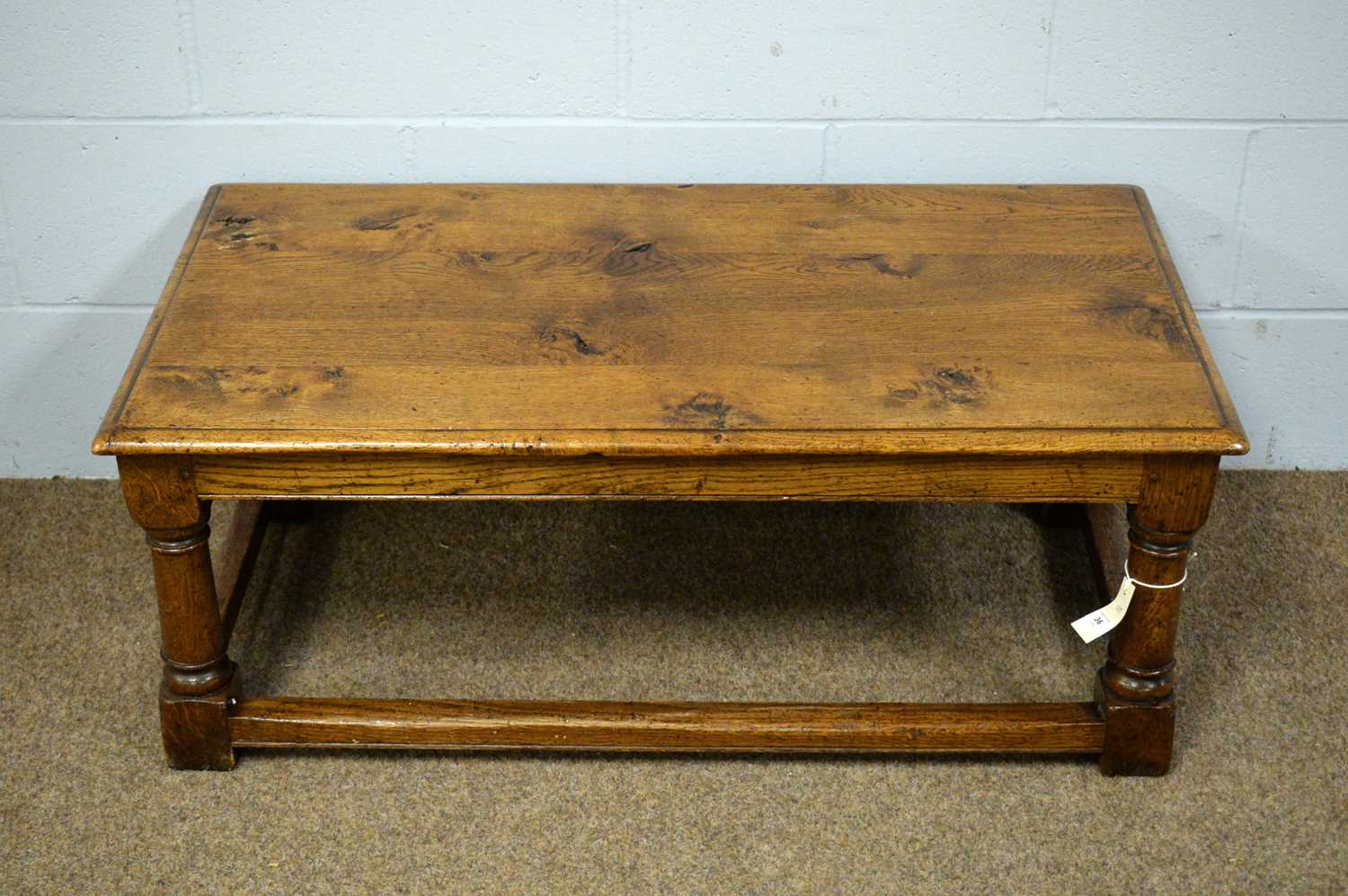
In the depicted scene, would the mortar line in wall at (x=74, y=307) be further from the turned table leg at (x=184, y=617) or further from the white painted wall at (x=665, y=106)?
the turned table leg at (x=184, y=617)

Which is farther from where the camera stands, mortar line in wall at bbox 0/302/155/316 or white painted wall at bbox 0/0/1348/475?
mortar line in wall at bbox 0/302/155/316

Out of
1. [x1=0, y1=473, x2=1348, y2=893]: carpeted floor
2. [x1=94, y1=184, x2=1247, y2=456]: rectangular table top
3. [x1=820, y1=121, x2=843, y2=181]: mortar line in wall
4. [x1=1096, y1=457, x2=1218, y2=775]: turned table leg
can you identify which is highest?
[x1=820, y1=121, x2=843, y2=181]: mortar line in wall

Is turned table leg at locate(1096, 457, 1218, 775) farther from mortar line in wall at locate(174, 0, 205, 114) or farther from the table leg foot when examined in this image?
mortar line in wall at locate(174, 0, 205, 114)

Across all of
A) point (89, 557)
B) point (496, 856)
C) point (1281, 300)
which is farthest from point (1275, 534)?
point (89, 557)

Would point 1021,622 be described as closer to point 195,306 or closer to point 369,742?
point 369,742

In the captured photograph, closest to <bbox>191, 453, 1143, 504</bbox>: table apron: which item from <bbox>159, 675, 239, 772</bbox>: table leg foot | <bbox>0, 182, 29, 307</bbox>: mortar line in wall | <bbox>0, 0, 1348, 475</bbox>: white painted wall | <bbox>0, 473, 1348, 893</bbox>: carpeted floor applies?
<bbox>159, 675, 239, 772</bbox>: table leg foot

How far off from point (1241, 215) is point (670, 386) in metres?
1.02


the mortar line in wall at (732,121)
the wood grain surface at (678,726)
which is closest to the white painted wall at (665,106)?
the mortar line in wall at (732,121)

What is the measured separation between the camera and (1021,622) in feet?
7.26

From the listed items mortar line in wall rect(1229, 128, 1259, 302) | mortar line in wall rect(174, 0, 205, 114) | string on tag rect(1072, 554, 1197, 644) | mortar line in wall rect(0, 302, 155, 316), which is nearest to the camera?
string on tag rect(1072, 554, 1197, 644)

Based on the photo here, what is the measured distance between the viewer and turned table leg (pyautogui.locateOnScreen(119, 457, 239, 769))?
1.77 metres

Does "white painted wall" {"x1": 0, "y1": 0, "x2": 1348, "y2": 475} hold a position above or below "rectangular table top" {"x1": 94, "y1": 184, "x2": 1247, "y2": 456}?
above

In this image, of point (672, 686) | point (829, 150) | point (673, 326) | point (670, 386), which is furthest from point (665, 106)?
point (672, 686)

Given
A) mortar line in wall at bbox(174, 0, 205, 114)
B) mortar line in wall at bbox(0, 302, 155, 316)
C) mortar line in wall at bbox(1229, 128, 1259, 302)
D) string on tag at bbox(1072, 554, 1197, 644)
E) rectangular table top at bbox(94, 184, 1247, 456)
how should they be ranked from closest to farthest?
rectangular table top at bbox(94, 184, 1247, 456) → string on tag at bbox(1072, 554, 1197, 644) → mortar line in wall at bbox(174, 0, 205, 114) → mortar line in wall at bbox(1229, 128, 1259, 302) → mortar line in wall at bbox(0, 302, 155, 316)
